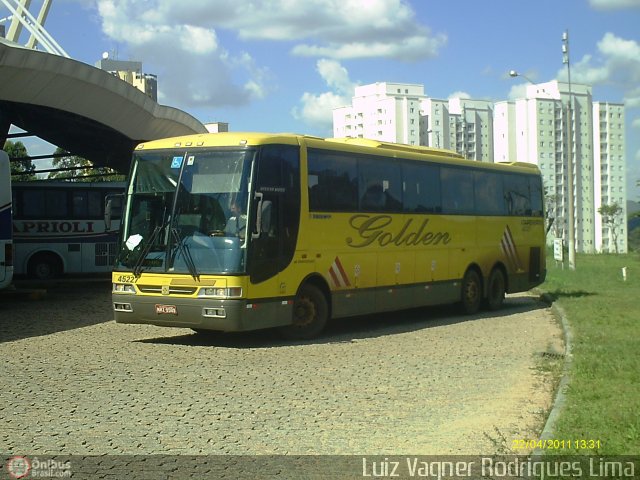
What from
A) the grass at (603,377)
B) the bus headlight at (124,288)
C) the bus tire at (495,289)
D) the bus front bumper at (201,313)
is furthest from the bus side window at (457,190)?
the bus headlight at (124,288)

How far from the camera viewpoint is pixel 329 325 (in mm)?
17328

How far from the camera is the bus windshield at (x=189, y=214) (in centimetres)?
1309

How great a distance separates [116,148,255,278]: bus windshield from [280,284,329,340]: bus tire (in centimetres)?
173

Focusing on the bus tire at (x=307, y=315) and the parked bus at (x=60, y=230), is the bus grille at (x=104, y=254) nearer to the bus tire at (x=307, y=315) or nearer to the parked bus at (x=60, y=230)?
the parked bus at (x=60, y=230)

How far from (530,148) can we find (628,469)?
10000 cm

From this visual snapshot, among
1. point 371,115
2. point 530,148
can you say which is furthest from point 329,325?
point 530,148

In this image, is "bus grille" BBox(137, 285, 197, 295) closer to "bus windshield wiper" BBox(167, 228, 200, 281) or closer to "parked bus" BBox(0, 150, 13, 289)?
"bus windshield wiper" BBox(167, 228, 200, 281)

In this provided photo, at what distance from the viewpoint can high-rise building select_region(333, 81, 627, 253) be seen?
3378 inches

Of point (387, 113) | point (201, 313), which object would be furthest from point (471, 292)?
point (387, 113)

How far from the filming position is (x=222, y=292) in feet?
42.4

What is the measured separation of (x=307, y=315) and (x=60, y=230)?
1853 cm

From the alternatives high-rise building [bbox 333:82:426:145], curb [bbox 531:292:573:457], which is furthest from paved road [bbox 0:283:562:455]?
high-rise building [bbox 333:82:426:145]

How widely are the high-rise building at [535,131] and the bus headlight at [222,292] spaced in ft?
230

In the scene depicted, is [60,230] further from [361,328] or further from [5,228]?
[361,328]
